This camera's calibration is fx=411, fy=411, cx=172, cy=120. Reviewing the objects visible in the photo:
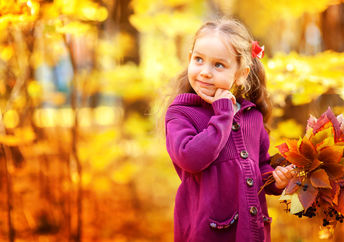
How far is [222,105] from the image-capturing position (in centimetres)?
151

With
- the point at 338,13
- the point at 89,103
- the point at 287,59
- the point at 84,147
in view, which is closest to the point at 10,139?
the point at 84,147

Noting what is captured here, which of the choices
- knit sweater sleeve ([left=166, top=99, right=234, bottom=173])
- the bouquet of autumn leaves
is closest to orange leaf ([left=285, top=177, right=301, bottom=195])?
the bouquet of autumn leaves

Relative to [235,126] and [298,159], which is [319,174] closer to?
[298,159]

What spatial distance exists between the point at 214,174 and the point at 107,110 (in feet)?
9.45

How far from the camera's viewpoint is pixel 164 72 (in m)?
3.53

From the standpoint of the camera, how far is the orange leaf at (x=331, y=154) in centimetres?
138

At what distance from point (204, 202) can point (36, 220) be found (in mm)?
2469

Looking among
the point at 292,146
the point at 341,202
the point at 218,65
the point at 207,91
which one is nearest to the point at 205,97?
the point at 207,91

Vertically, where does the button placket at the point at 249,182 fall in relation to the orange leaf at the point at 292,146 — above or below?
below

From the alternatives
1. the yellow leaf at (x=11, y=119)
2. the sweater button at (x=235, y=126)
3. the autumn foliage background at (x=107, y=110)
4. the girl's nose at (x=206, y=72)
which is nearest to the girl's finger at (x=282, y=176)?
the sweater button at (x=235, y=126)

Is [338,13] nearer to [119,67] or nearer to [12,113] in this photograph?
[119,67]

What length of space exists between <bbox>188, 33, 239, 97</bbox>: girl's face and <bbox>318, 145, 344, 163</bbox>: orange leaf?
423 millimetres

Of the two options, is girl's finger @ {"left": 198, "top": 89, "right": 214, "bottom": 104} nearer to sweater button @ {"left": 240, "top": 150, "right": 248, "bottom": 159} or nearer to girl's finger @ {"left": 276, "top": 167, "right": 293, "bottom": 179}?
sweater button @ {"left": 240, "top": 150, "right": 248, "bottom": 159}

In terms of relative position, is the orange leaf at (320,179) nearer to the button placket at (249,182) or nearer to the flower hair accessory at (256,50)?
the button placket at (249,182)
